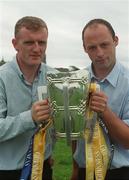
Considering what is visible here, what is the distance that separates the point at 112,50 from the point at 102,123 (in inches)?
19.9

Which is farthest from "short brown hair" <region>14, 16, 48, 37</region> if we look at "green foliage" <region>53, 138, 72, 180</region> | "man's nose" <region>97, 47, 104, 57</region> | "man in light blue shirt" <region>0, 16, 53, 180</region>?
Result: "green foliage" <region>53, 138, 72, 180</region>

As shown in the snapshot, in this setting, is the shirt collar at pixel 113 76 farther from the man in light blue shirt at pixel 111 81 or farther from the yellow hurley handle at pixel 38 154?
the yellow hurley handle at pixel 38 154

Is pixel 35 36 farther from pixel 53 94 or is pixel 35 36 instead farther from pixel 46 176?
pixel 46 176

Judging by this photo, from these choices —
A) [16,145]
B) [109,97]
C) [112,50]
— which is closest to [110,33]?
[112,50]

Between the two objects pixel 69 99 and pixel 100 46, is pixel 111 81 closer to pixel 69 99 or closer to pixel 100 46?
pixel 100 46

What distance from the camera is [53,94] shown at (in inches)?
132

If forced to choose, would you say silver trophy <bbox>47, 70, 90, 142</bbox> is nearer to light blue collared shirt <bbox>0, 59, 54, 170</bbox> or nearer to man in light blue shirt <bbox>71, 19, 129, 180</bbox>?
man in light blue shirt <bbox>71, 19, 129, 180</bbox>

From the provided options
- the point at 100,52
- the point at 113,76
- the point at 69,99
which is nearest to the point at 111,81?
the point at 113,76

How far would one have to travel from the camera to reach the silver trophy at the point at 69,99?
3332 mm

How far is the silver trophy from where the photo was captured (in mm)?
3332

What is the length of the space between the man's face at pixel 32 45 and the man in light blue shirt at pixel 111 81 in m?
0.31

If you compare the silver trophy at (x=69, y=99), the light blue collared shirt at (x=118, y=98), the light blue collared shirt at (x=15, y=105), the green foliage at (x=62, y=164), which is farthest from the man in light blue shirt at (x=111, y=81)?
the green foliage at (x=62, y=164)

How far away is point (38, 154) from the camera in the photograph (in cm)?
367

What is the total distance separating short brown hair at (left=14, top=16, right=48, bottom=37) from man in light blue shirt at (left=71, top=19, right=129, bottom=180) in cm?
32
